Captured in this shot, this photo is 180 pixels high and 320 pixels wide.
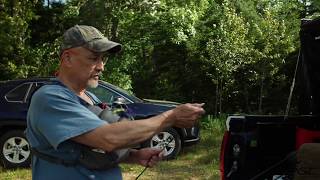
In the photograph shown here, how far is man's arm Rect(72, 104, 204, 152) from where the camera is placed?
2.38 meters

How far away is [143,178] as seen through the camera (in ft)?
29.1

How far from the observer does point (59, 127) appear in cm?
238

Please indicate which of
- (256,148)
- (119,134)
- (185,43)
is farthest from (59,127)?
(185,43)

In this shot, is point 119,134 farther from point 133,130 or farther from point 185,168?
point 185,168

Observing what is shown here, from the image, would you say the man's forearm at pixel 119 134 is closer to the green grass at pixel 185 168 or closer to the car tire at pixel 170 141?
the green grass at pixel 185 168

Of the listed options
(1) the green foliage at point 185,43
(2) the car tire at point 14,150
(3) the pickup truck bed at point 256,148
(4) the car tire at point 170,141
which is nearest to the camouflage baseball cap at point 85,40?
(3) the pickup truck bed at point 256,148

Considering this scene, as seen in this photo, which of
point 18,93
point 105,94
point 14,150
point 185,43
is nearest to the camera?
point 14,150

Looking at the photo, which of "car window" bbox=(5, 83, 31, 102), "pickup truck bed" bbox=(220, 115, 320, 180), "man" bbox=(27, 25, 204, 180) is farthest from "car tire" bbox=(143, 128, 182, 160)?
"man" bbox=(27, 25, 204, 180)

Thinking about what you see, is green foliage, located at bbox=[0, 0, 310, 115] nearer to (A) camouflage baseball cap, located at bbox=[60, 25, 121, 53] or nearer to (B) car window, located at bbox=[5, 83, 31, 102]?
(B) car window, located at bbox=[5, 83, 31, 102]

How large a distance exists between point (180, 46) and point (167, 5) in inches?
105

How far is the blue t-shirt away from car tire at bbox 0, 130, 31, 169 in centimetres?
716

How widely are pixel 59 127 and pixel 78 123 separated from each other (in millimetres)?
83

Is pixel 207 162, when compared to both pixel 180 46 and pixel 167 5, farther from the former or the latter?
pixel 180 46

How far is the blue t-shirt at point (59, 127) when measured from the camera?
7.81 feet
